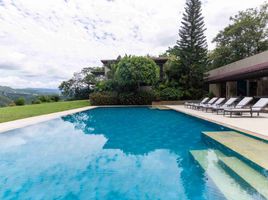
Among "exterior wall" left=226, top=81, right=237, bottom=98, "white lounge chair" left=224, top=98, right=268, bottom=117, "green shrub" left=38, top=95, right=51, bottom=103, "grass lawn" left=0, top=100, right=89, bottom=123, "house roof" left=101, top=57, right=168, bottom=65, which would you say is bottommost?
"grass lawn" left=0, top=100, right=89, bottom=123

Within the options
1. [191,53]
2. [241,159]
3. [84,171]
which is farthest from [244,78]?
[84,171]

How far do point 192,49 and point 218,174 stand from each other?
22.4 meters

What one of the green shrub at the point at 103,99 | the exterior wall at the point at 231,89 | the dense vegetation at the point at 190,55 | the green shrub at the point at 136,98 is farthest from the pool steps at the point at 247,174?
the dense vegetation at the point at 190,55

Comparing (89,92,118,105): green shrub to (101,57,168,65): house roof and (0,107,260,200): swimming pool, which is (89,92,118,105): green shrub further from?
(0,107,260,200): swimming pool

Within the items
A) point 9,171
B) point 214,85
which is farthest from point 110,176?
point 214,85

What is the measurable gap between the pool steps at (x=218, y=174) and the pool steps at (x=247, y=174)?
13 cm

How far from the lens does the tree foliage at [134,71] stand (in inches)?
886

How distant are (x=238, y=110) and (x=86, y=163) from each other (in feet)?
29.0

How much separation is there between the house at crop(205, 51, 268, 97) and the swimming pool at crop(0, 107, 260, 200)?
30.4 ft

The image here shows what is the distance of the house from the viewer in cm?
1538

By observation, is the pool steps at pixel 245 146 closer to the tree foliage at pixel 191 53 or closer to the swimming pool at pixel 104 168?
the swimming pool at pixel 104 168

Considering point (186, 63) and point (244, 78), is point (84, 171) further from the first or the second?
point (186, 63)

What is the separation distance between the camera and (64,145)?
7.06m

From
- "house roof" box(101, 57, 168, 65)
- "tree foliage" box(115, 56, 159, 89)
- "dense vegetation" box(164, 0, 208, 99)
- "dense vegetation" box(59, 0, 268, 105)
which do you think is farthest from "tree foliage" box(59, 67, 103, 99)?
"dense vegetation" box(164, 0, 208, 99)
